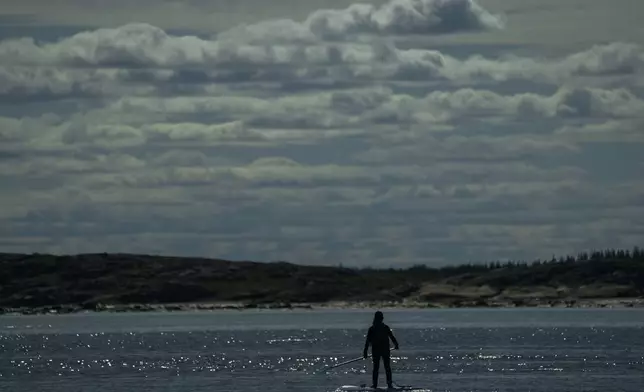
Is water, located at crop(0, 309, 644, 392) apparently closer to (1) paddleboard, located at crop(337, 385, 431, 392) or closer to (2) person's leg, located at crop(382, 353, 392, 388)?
(1) paddleboard, located at crop(337, 385, 431, 392)

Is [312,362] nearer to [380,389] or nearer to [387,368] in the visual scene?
[387,368]

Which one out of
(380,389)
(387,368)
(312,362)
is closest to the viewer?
(380,389)

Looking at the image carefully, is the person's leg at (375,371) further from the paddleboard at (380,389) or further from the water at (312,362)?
the water at (312,362)

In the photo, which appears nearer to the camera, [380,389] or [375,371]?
[380,389]

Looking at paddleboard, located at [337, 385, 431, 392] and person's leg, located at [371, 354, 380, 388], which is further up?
person's leg, located at [371, 354, 380, 388]

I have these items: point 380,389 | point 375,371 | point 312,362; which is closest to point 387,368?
point 375,371

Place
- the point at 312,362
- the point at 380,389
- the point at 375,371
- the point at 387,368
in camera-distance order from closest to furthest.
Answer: the point at 380,389 < the point at 375,371 < the point at 387,368 < the point at 312,362

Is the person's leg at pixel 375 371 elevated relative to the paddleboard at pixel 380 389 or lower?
elevated

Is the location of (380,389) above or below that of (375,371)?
below

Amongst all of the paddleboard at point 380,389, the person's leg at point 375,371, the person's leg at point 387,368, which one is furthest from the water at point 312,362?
the person's leg at point 375,371

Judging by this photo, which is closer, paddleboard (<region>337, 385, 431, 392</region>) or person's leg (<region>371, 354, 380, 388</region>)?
paddleboard (<region>337, 385, 431, 392</region>)

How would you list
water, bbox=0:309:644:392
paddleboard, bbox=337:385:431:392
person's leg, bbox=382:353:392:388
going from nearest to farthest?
paddleboard, bbox=337:385:431:392
person's leg, bbox=382:353:392:388
water, bbox=0:309:644:392

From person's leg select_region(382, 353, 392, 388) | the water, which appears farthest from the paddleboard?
the water

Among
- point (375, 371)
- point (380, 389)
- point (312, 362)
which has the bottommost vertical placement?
point (380, 389)
